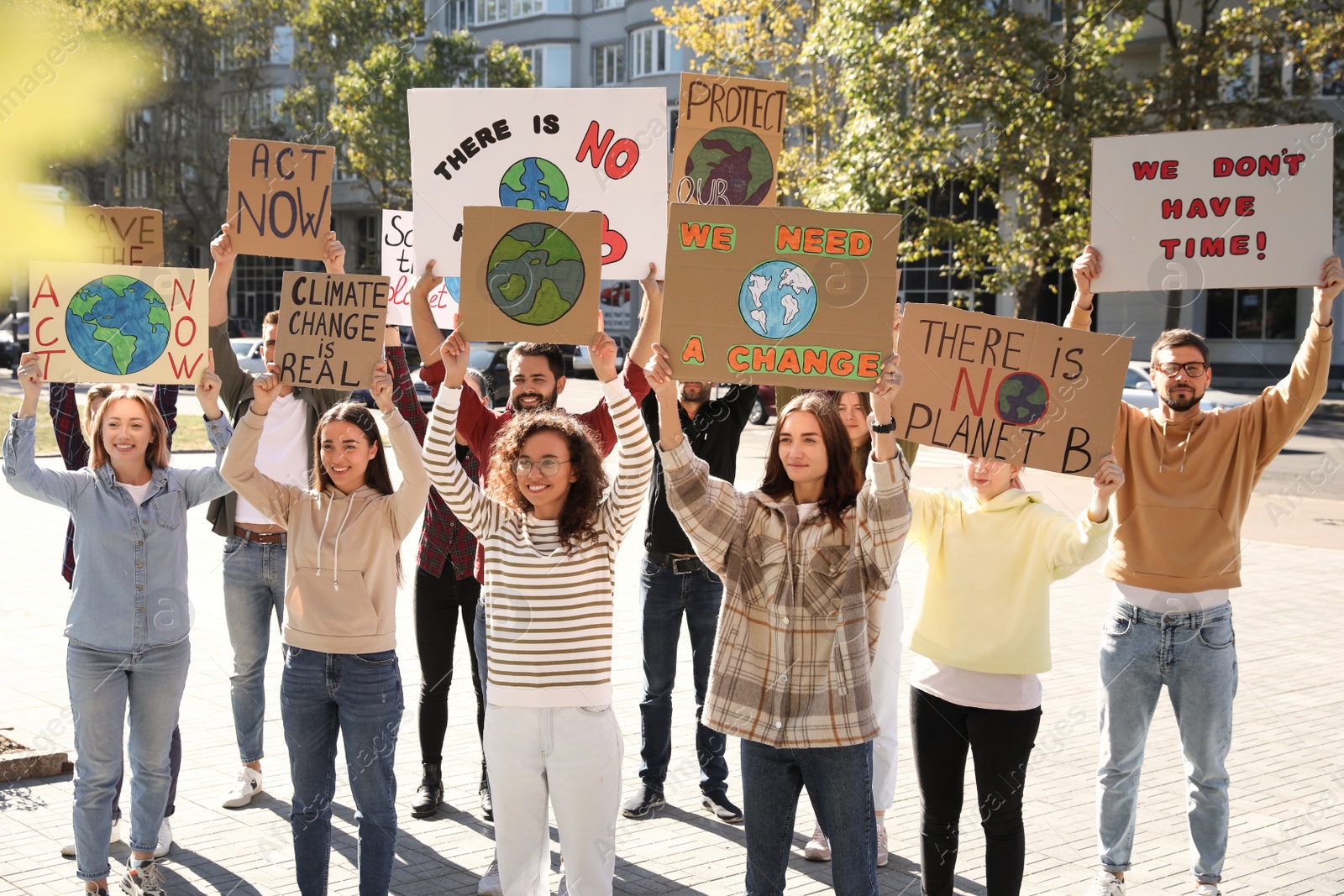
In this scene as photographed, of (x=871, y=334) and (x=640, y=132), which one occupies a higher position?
(x=640, y=132)

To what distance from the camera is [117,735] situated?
4.41 m

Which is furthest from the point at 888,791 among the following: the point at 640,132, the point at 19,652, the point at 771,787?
the point at 19,652

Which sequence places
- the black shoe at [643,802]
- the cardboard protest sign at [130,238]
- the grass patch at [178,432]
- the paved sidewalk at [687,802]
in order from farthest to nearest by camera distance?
the grass patch at [178,432]
the black shoe at [643,802]
the cardboard protest sign at [130,238]
the paved sidewalk at [687,802]

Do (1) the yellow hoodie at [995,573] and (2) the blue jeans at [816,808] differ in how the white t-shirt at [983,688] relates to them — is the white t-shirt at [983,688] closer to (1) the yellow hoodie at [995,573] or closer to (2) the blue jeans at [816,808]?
(1) the yellow hoodie at [995,573]

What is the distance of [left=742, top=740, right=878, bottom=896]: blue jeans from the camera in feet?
12.0

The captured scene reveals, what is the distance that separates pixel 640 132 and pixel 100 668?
110 inches

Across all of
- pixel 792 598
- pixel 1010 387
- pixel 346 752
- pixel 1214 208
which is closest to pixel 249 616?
pixel 346 752

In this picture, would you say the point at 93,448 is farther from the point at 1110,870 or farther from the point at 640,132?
the point at 1110,870

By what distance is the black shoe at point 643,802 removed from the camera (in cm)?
537

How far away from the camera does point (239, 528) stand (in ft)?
17.5

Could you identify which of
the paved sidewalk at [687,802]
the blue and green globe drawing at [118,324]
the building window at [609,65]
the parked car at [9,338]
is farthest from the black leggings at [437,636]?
the building window at [609,65]

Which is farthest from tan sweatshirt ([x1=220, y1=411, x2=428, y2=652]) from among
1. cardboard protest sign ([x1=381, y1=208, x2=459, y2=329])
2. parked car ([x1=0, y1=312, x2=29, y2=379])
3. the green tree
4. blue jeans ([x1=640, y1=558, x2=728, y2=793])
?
the green tree

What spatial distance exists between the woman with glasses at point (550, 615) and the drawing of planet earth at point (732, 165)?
154 cm

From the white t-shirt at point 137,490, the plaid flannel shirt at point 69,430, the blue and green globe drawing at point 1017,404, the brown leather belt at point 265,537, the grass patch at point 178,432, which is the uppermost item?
the blue and green globe drawing at point 1017,404
